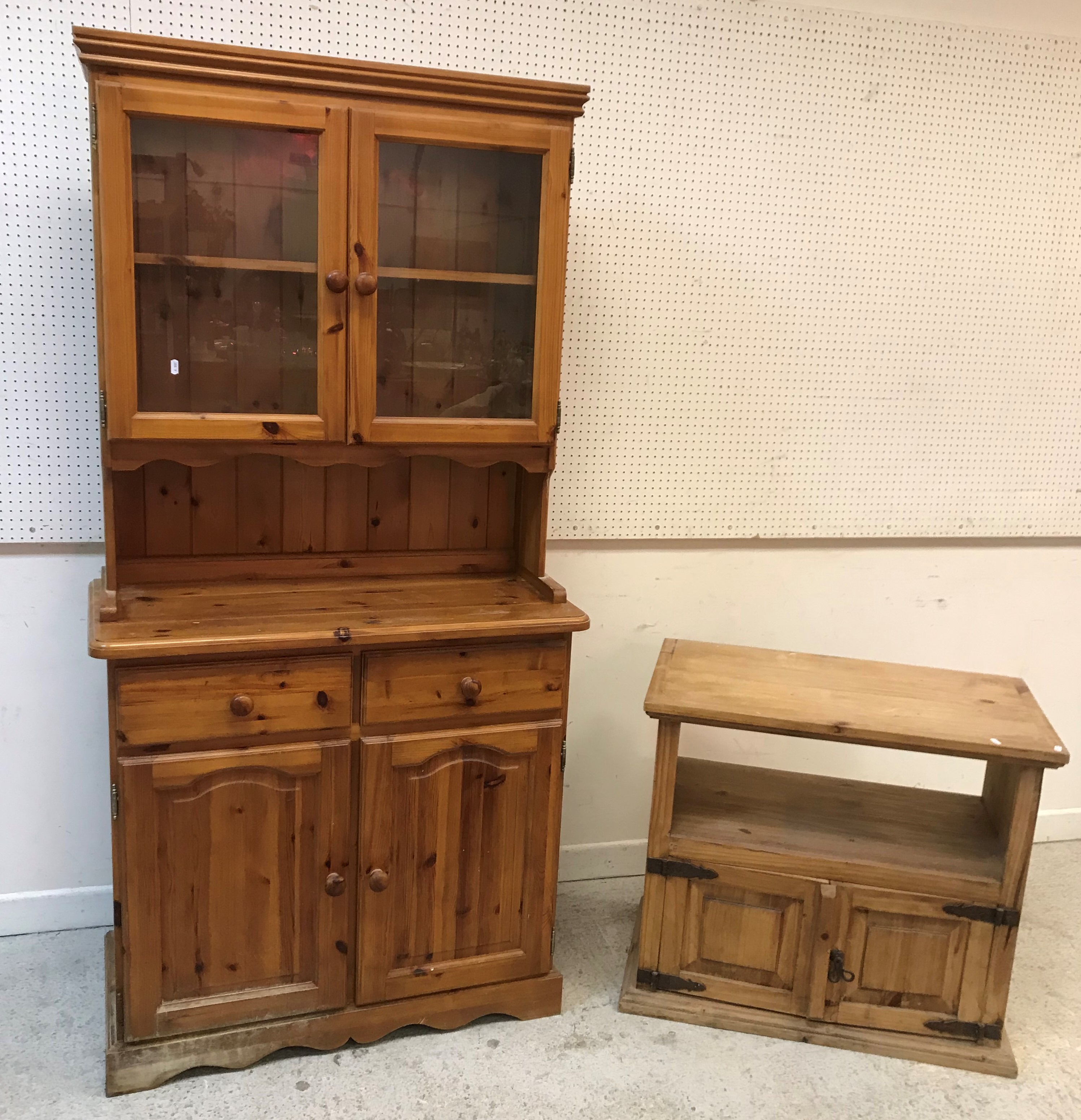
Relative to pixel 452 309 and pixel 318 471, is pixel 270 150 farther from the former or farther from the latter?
pixel 318 471

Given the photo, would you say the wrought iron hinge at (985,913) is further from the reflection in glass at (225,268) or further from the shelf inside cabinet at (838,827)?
the reflection in glass at (225,268)

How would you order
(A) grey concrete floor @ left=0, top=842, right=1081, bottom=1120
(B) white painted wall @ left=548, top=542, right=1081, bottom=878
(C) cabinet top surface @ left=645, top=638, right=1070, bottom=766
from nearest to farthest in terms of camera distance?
1. (A) grey concrete floor @ left=0, top=842, right=1081, bottom=1120
2. (C) cabinet top surface @ left=645, top=638, right=1070, bottom=766
3. (B) white painted wall @ left=548, top=542, right=1081, bottom=878

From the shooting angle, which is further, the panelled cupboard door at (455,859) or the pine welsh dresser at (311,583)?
the panelled cupboard door at (455,859)

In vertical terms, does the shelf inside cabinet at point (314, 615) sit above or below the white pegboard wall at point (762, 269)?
below

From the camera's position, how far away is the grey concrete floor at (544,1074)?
1.93 meters

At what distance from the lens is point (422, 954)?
211cm

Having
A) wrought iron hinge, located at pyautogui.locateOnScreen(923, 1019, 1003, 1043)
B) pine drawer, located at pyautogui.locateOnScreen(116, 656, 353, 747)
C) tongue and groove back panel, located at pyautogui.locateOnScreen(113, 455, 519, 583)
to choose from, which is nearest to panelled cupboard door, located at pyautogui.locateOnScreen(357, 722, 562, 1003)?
pine drawer, located at pyautogui.locateOnScreen(116, 656, 353, 747)

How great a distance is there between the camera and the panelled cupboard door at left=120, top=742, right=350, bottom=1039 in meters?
1.88

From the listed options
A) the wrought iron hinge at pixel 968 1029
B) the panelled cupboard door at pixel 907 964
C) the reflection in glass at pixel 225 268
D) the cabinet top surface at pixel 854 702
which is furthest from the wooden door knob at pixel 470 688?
the wrought iron hinge at pixel 968 1029

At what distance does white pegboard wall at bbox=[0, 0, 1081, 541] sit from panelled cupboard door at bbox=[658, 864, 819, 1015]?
3.01ft

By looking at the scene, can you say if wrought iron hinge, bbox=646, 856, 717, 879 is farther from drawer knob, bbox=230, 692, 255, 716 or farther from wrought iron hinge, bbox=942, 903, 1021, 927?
drawer knob, bbox=230, 692, 255, 716

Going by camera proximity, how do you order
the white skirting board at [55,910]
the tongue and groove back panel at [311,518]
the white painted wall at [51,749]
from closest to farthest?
the tongue and groove back panel at [311,518], the white painted wall at [51,749], the white skirting board at [55,910]

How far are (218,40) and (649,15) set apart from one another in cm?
98

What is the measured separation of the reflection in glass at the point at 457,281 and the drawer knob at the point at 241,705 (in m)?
0.60
